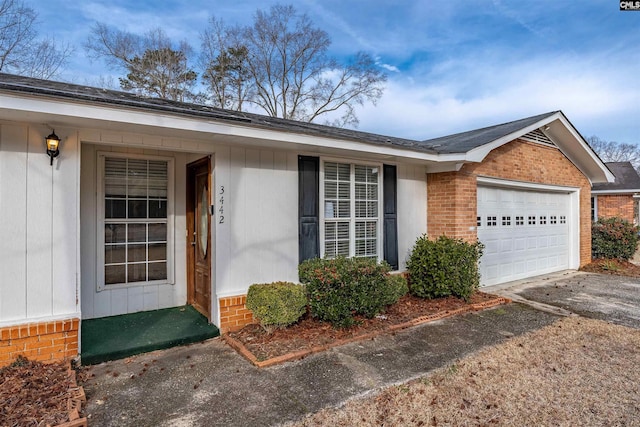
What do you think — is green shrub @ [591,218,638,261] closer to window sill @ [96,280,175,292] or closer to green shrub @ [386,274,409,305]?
green shrub @ [386,274,409,305]

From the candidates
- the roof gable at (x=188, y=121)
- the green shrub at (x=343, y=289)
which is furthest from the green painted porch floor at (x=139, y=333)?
the roof gable at (x=188, y=121)

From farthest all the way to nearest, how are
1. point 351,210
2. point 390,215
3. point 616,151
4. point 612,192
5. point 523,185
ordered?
point 616,151 < point 612,192 < point 523,185 < point 390,215 < point 351,210

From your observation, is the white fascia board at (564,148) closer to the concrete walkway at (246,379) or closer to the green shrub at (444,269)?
the green shrub at (444,269)

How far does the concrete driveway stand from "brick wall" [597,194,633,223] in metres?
7.61

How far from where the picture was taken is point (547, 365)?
3.64 m

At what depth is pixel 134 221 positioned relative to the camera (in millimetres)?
5031

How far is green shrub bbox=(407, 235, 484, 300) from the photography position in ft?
19.1

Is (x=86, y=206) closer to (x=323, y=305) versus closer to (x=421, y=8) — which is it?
(x=323, y=305)

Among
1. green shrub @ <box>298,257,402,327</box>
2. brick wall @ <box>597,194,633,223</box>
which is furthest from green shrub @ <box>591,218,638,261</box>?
green shrub @ <box>298,257,402,327</box>

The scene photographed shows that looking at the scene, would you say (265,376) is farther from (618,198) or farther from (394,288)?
(618,198)

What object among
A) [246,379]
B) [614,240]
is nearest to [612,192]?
[614,240]

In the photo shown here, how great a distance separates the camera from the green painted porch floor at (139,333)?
12.5 feet

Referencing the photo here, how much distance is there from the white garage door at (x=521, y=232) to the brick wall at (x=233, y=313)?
517 centimetres

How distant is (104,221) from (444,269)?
17.4ft
